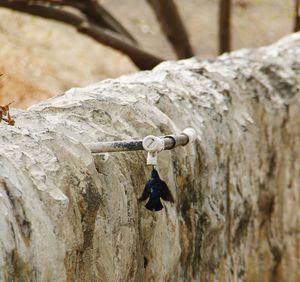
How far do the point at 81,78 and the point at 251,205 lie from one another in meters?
5.06

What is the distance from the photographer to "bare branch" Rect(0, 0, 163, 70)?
766 centimetres

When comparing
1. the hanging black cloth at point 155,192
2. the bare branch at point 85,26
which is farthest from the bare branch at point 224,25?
the hanging black cloth at point 155,192

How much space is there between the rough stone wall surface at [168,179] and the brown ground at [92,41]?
2312mm

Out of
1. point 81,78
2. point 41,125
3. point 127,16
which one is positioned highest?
point 127,16

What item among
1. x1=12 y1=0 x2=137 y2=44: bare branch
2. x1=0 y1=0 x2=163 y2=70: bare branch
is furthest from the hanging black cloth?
x1=12 y1=0 x2=137 y2=44: bare branch

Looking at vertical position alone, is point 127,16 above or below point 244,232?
above

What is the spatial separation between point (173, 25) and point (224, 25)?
514mm

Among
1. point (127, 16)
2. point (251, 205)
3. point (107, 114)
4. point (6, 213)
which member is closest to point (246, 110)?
point (251, 205)

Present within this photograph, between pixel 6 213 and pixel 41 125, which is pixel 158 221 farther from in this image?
pixel 6 213

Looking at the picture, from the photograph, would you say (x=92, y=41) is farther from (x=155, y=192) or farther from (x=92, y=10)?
(x=155, y=192)

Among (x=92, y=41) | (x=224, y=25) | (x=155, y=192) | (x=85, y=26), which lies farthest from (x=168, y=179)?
(x=92, y=41)

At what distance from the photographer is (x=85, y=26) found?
24.9ft

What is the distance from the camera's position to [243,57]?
18.0 ft

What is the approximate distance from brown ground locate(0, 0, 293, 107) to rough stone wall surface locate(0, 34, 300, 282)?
2.31m
